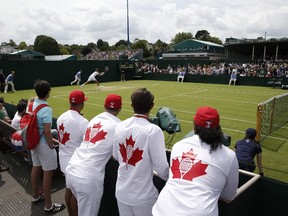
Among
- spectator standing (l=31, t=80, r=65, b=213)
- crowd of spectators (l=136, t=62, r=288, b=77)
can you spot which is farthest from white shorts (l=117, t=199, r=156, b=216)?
crowd of spectators (l=136, t=62, r=288, b=77)

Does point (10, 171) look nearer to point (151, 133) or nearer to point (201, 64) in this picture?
point (151, 133)

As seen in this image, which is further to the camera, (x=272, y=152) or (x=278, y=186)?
(x=272, y=152)

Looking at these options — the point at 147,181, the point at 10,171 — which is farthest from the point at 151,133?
the point at 10,171

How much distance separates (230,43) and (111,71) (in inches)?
1214

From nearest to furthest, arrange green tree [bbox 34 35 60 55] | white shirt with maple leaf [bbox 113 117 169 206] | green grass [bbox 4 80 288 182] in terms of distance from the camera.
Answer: white shirt with maple leaf [bbox 113 117 169 206] → green grass [bbox 4 80 288 182] → green tree [bbox 34 35 60 55]

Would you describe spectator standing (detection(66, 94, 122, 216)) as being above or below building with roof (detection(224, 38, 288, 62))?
below

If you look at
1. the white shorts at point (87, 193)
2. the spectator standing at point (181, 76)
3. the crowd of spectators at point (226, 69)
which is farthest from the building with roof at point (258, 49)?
the white shorts at point (87, 193)

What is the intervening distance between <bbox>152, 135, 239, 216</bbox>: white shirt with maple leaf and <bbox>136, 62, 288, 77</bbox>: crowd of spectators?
91.6 ft

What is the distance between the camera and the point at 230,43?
54312 mm

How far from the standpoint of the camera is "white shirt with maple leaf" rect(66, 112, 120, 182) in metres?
3.47

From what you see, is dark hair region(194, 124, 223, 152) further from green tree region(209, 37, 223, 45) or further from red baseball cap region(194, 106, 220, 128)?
green tree region(209, 37, 223, 45)

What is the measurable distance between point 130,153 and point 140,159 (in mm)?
141

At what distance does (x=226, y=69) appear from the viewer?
32125 millimetres

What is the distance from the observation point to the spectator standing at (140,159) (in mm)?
2941
